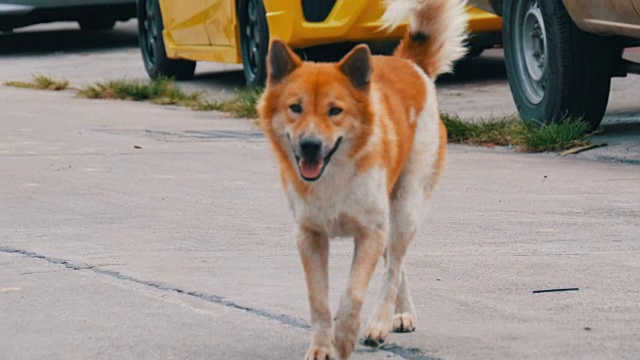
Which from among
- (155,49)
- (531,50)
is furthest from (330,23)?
(155,49)

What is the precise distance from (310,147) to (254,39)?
24.2 ft

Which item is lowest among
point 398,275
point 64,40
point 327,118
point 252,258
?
point 64,40

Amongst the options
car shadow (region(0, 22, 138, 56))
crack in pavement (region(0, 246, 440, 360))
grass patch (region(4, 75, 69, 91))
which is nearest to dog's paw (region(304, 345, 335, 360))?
crack in pavement (region(0, 246, 440, 360))

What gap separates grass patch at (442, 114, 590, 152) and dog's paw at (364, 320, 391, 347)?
4.28 m

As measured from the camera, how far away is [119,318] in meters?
5.32

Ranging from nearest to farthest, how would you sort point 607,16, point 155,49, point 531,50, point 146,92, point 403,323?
point 403,323, point 607,16, point 531,50, point 146,92, point 155,49

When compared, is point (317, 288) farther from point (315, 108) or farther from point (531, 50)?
point (531, 50)

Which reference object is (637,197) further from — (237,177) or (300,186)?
(300,186)

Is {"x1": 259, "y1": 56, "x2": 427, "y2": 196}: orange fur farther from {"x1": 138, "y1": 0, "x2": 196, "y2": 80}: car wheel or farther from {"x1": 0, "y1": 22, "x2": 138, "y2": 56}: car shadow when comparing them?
{"x1": 0, "y1": 22, "x2": 138, "y2": 56}: car shadow

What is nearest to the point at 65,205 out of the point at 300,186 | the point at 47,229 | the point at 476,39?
the point at 47,229

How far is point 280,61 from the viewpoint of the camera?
490 cm

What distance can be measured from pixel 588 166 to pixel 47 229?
3057mm

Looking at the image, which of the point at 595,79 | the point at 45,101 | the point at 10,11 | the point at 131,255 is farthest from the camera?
the point at 10,11

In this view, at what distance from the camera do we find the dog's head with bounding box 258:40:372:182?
474 cm
